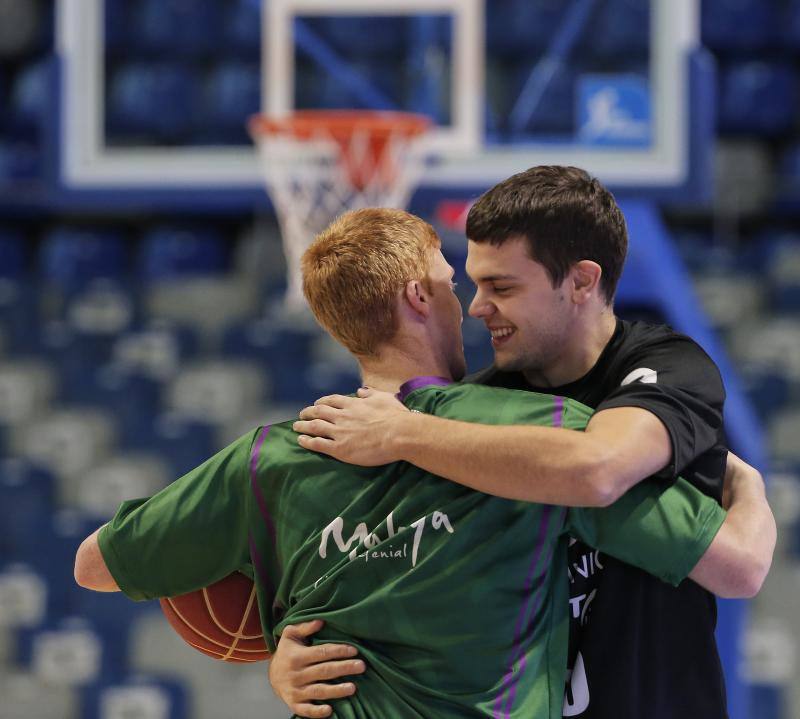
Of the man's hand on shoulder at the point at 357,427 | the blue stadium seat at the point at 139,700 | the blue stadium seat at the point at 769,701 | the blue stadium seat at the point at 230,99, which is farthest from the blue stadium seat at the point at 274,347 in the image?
the man's hand on shoulder at the point at 357,427

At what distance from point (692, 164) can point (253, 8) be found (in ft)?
11.1

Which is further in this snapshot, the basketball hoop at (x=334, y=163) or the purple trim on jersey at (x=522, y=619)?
the basketball hoop at (x=334, y=163)

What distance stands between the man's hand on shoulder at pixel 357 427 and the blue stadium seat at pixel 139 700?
4395mm

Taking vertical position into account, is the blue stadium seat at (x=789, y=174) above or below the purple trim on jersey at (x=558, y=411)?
above

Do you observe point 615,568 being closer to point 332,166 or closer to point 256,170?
point 332,166

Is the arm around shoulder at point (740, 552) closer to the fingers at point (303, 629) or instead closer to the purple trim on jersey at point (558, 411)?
the purple trim on jersey at point (558, 411)

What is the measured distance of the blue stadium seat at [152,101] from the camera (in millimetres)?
6266

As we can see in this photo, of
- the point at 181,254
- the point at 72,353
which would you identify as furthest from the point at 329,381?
the point at 181,254

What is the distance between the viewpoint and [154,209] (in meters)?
10.1

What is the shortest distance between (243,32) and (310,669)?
672 centimetres

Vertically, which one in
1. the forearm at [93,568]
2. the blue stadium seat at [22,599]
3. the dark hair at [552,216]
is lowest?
the blue stadium seat at [22,599]

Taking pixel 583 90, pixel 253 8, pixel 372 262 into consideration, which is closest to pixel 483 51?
pixel 583 90

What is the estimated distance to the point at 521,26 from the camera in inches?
249

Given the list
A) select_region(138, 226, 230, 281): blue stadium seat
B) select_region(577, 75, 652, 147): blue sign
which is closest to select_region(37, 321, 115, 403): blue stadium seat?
select_region(138, 226, 230, 281): blue stadium seat
